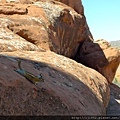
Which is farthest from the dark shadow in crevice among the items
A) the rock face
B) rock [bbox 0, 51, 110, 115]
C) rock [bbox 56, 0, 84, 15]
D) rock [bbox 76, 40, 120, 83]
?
rock [bbox 56, 0, 84, 15]

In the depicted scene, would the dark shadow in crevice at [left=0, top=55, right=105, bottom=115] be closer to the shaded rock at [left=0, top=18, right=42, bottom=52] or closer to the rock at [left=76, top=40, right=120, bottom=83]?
the shaded rock at [left=0, top=18, right=42, bottom=52]

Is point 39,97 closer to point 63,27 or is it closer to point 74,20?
point 63,27

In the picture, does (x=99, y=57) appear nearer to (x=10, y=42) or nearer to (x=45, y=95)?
(x=10, y=42)

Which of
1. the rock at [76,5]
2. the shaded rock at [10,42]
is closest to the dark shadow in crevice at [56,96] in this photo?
the shaded rock at [10,42]

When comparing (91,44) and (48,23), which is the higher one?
(48,23)

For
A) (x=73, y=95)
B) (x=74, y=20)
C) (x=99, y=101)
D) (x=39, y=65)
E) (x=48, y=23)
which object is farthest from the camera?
(x=74, y=20)

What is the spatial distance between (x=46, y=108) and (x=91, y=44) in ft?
41.4

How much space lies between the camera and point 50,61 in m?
7.55

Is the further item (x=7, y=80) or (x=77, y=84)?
(x=77, y=84)

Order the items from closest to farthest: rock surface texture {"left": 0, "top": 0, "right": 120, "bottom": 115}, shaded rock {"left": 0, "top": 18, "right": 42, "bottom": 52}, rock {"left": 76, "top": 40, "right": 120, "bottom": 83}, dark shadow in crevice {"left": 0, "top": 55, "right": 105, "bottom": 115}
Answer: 1. dark shadow in crevice {"left": 0, "top": 55, "right": 105, "bottom": 115}
2. rock surface texture {"left": 0, "top": 0, "right": 120, "bottom": 115}
3. shaded rock {"left": 0, "top": 18, "right": 42, "bottom": 52}
4. rock {"left": 76, "top": 40, "right": 120, "bottom": 83}

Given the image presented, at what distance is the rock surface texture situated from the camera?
159 inches

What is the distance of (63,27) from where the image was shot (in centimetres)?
1329

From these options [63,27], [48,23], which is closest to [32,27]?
[48,23]

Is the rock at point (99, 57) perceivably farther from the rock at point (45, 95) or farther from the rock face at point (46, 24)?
the rock at point (45, 95)
